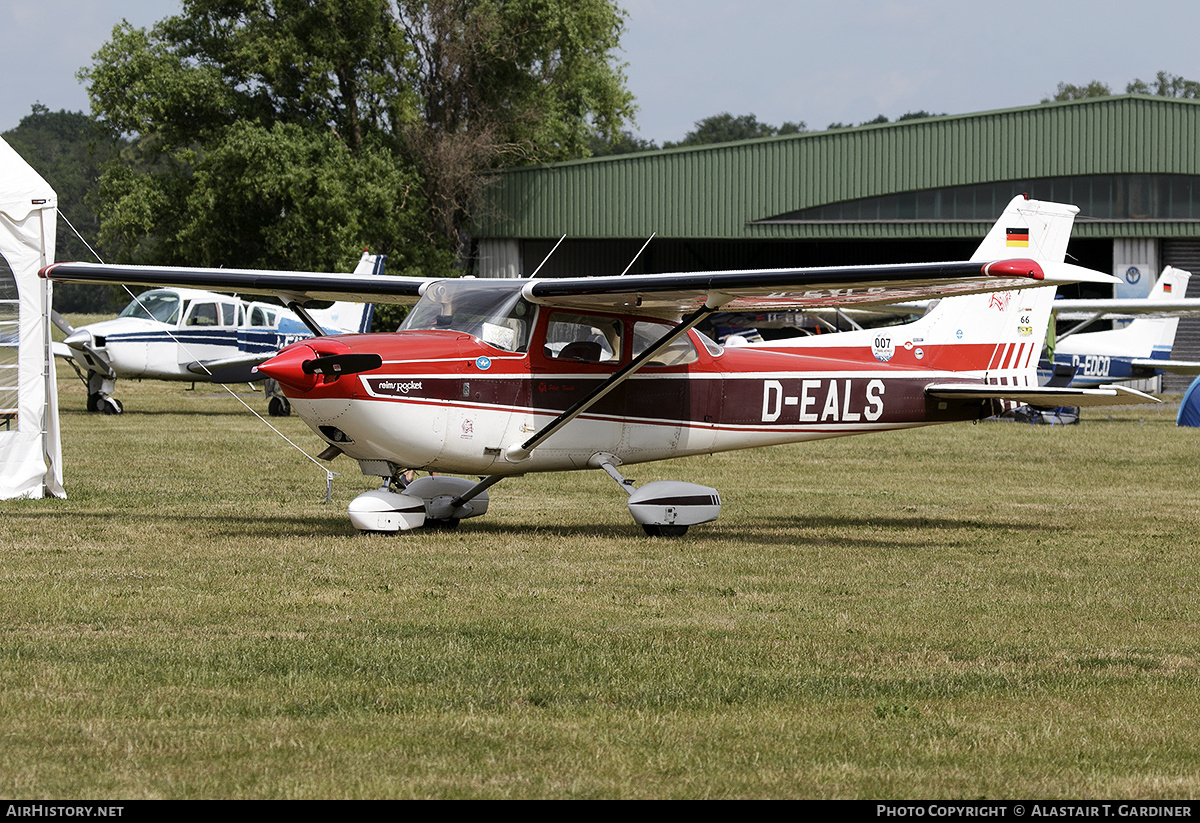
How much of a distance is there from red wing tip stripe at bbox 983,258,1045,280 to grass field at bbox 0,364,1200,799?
1.97 m

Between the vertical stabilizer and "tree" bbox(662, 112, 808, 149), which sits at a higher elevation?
"tree" bbox(662, 112, 808, 149)

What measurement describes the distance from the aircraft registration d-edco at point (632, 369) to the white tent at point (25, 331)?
58cm

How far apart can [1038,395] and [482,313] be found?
4721 mm

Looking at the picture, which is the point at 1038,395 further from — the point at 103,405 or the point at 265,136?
the point at 265,136

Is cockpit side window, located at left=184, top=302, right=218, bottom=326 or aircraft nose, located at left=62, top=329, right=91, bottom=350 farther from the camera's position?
cockpit side window, located at left=184, top=302, right=218, bottom=326

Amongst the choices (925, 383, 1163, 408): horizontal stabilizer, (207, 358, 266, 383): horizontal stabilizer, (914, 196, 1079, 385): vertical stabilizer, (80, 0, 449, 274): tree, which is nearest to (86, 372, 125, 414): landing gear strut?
(207, 358, 266, 383): horizontal stabilizer

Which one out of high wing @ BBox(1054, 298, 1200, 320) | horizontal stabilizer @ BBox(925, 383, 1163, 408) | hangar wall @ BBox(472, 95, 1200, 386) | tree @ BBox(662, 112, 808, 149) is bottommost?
horizontal stabilizer @ BBox(925, 383, 1163, 408)

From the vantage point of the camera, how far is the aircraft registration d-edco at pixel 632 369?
968 centimetres

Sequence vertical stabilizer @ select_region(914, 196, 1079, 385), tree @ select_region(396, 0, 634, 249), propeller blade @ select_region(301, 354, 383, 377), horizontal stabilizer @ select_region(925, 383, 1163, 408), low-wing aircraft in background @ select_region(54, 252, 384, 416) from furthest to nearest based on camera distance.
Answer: tree @ select_region(396, 0, 634, 249) < low-wing aircraft in background @ select_region(54, 252, 384, 416) < vertical stabilizer @ select_region(914, 196, 1079, 385) < horizontal stabilizer @ select_region(925, 383, 1163, 408) < propeller blade @ select_region(301, 354, 383, 377)

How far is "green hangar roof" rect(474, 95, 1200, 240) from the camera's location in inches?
1430

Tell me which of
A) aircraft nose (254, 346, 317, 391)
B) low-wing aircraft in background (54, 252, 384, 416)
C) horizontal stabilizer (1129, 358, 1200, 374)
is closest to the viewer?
aircraft nose (254, 346, 317, 391)

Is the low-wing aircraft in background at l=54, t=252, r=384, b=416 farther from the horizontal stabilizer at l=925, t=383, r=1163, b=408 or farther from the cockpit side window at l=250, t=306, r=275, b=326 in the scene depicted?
the horizontal stabilizer at l=925, t=383, r=1163, b=408

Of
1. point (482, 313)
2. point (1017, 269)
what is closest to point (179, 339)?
point (482, 313)

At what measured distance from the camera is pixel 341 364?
9594 mm
